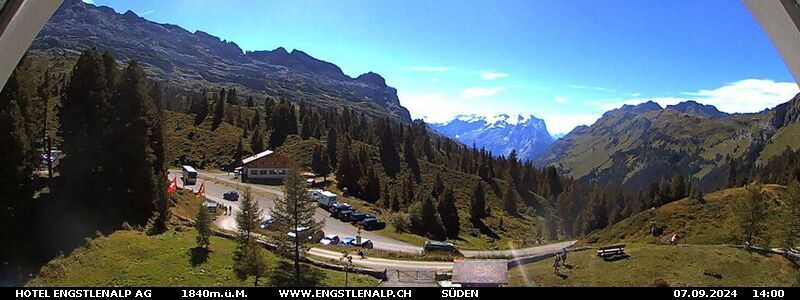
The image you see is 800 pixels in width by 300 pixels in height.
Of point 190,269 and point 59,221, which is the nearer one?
point 190,269

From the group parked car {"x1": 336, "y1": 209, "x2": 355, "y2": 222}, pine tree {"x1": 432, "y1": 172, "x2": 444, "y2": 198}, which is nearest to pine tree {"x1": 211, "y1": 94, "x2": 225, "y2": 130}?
pine tree {"x1": 432, "y1": 172, "x2": 444, "y2": 198}

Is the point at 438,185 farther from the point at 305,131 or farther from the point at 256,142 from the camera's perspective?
the point at 256,142

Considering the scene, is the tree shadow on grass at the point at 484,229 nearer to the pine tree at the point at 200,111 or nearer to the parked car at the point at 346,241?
the parked car at the point at 346,241

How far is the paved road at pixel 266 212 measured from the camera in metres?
42.3

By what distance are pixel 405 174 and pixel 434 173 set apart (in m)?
7.62

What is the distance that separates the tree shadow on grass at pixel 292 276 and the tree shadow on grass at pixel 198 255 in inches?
118

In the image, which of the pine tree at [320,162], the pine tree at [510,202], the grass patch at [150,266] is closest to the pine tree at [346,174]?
the pine tree at [320,162]

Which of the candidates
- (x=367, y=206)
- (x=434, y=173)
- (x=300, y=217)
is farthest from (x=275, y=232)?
(x=434, y=173)

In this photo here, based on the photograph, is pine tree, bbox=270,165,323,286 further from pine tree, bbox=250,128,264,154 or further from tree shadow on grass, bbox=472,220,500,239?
pine tree, bbox=250,128,264,154

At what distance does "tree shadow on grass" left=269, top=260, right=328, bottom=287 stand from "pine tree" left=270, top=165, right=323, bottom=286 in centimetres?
28

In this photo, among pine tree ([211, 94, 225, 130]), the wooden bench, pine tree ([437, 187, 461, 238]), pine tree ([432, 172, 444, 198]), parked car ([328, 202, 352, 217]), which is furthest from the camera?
pine tree ([211, 94, 225, 130])

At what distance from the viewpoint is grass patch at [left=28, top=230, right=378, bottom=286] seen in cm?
1964

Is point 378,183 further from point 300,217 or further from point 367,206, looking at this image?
point 300,217
